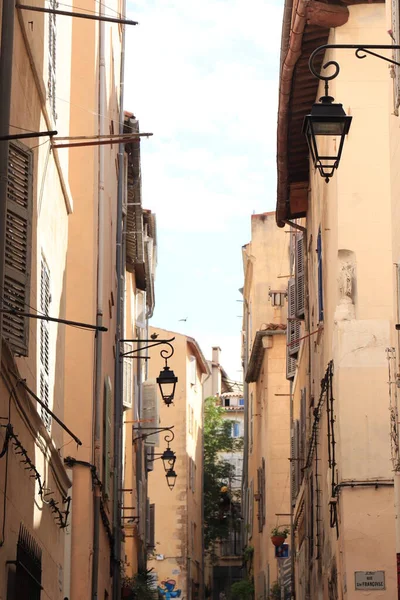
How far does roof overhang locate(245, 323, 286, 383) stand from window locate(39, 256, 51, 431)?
2683 cm

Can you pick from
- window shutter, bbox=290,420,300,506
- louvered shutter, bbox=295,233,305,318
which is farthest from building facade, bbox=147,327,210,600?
louvered shutter, bbox=295,233,305,318

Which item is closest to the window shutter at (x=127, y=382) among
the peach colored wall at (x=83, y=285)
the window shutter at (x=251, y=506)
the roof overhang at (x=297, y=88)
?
the roof overhang at (x=297, y=88)

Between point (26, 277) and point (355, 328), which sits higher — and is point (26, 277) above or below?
below

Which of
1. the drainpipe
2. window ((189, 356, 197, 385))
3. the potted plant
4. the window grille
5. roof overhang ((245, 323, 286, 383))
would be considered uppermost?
window ((189, 356, 197, 385))

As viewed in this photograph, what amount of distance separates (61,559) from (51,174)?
4.57 m

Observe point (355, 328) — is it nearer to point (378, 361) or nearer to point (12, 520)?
point (378, 361)

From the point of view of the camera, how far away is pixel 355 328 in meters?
16.2

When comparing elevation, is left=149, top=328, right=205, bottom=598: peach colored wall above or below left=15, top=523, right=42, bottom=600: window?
above

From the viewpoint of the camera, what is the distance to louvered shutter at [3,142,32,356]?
9.71m

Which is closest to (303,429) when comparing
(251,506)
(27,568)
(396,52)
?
(396,52)

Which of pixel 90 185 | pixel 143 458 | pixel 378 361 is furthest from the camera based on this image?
pixel 143 458

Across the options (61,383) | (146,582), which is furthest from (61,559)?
(146,582)

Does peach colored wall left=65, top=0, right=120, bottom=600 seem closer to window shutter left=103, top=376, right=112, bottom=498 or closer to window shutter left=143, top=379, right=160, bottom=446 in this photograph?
window shutter left=103, top=376, right=112, bottom=498

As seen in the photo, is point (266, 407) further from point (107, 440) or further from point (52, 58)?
point (52, 58)
